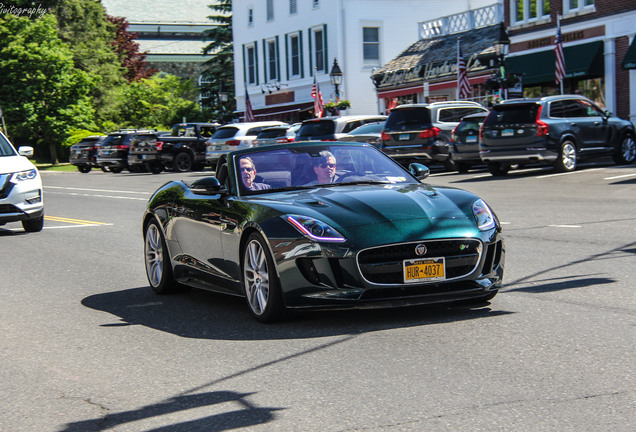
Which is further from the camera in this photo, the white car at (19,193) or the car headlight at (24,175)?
the car headlight at (24,175)

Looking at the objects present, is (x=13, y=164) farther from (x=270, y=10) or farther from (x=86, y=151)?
(x=270, y=10)

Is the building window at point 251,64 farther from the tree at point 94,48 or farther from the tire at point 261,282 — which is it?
the tire at point 261,282

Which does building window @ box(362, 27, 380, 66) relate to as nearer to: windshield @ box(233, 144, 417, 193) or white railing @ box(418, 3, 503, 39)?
white railing @ box(418, 3, 503, 39)

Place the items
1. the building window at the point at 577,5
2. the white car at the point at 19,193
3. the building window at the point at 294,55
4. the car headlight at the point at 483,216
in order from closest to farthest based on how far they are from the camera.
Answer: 1. the car headlight at the point at 483,216
2. the white car at the point at 19,193
3. the building window at the point at 577,5
4. the building window at the point at 294,55

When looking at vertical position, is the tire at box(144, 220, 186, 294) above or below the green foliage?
below

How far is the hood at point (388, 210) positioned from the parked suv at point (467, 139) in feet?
61.3

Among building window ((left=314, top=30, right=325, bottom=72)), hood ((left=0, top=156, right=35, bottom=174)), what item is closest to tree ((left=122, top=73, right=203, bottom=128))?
building window ((left=314, top=30, right=325, bottom=72))

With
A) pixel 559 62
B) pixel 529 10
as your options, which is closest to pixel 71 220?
pixel 559 62

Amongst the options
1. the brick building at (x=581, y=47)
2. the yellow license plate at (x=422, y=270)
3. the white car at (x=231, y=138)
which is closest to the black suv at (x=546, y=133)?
the brick building at (x=581, y=47)

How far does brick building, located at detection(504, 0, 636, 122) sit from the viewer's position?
34031 millimetres

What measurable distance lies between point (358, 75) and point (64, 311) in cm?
4569

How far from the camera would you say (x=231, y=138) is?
36219 mm

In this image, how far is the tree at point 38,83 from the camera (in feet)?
189

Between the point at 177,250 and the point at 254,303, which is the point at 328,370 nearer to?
the point at 254,303
